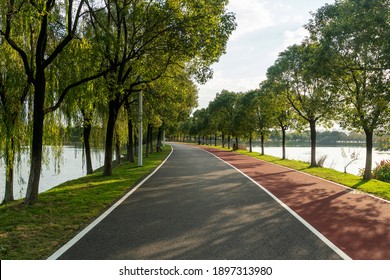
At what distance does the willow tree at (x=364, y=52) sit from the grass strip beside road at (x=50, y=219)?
32.9ft

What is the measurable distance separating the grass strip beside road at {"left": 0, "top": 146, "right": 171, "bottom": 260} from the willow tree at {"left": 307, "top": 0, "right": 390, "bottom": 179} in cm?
1004

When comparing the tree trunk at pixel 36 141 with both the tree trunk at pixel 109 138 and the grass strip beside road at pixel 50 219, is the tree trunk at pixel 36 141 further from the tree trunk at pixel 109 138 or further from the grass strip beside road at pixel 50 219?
the tree trunk at pixel 109 138

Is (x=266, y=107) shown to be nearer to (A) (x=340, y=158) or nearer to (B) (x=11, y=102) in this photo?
(A) (x=340, y=158)

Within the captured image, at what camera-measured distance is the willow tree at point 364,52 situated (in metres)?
11.4

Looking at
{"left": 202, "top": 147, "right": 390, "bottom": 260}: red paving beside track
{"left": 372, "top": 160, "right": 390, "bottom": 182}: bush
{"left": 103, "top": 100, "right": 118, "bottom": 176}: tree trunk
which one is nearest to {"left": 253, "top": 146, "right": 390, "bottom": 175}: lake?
{"left": 372, "top": 160, "right": 390, "bottom": 182}: bush

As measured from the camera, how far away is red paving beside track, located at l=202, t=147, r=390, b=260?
6.05 meters

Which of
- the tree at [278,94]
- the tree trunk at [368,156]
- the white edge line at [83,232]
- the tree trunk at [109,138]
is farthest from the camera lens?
the tree at [278,94]

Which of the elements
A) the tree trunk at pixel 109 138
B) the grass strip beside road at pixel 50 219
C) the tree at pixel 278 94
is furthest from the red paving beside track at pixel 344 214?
the tree at pixel 278 94

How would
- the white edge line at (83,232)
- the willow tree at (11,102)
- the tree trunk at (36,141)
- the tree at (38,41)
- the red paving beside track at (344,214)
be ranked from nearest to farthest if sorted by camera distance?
the white edge line at (83,232) < the red paving beside track at (344,214) < the tree at (38,41) < the tree trunk at (36,141) < the willow tree at (11,102)

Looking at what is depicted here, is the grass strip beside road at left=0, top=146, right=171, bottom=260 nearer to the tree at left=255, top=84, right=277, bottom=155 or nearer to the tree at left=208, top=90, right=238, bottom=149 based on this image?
the tree at left=255, top=84, right=277, bottom=155

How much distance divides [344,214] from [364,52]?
281 inches

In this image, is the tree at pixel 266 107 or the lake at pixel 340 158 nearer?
the lake at pixel 340 158

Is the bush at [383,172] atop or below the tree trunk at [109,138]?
below

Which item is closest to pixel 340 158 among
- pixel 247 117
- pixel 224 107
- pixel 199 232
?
pixel 247 117
